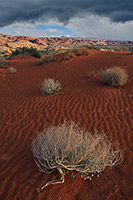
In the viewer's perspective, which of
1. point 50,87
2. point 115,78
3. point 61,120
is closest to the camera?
point 61,120

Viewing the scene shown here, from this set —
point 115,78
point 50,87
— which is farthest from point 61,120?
point 115,78

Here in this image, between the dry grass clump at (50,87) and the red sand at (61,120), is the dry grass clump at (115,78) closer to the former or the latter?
the red sand at (61,120)

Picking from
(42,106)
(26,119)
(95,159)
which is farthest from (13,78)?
(95,159)

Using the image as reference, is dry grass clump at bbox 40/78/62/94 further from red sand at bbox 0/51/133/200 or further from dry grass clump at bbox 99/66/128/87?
dry grass clump at bbox 99/66/128/87

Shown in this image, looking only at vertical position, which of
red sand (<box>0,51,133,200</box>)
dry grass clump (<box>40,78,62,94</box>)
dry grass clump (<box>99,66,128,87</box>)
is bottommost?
red sand (<box>0,51,133,200</box>)

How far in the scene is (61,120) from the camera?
4672 millimetres

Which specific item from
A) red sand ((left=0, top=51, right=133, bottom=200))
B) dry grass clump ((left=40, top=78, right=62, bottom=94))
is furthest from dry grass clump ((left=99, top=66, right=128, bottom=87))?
dry grass clump ((left=40, top=78, right=62, bottom=94))

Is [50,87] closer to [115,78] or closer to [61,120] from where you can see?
[61,120]

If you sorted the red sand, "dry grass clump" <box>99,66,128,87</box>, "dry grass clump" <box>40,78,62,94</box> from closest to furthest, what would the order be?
the red sand < "dry grass clump" <box>99,66,128,87</box> < "dry grass clump" <box>40,78,62,94</box>

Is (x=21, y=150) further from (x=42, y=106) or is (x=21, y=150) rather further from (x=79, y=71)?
(x=79, y=71)

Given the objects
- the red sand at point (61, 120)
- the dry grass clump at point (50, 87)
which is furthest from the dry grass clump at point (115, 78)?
the dry grass clump at point (50, 87)

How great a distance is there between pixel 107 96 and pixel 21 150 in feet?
13.1

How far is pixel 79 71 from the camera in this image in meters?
9.71

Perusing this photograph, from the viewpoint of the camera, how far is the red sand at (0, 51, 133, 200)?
238 centimetres
